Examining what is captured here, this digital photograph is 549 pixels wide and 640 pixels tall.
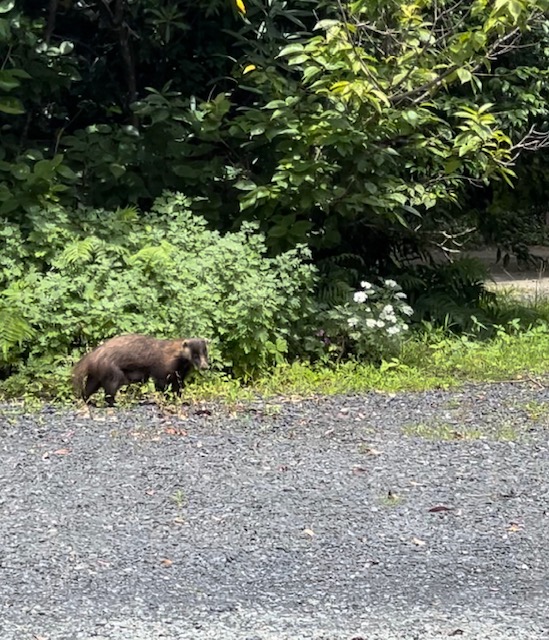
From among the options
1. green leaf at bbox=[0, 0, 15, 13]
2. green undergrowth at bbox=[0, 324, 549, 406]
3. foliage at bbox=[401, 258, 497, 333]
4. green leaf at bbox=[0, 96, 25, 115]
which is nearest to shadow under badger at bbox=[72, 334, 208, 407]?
green undergrowth at bbox=[0, 324, 549, 406]

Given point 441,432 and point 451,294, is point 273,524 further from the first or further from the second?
point 451,294

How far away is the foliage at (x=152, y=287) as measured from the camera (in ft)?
29.4

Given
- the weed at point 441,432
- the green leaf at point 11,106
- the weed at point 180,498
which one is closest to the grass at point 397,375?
the weed at point 441,432

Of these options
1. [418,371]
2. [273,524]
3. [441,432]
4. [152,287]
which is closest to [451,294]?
[418,371]

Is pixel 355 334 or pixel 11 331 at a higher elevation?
pixel 11 331

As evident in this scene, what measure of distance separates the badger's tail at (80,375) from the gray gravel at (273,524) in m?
0.40

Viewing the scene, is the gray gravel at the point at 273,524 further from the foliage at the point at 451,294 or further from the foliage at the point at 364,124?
the foliage at the point at 451,294

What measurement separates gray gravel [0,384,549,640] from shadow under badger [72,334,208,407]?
0.40 meters

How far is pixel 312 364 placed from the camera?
993cm

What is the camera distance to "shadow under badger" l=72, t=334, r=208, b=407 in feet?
26.8

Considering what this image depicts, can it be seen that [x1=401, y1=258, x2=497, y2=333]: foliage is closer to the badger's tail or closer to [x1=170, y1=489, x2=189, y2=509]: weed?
the badger's tail

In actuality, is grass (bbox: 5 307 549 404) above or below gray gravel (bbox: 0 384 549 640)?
below

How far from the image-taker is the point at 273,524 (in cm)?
560

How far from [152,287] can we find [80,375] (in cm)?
129
